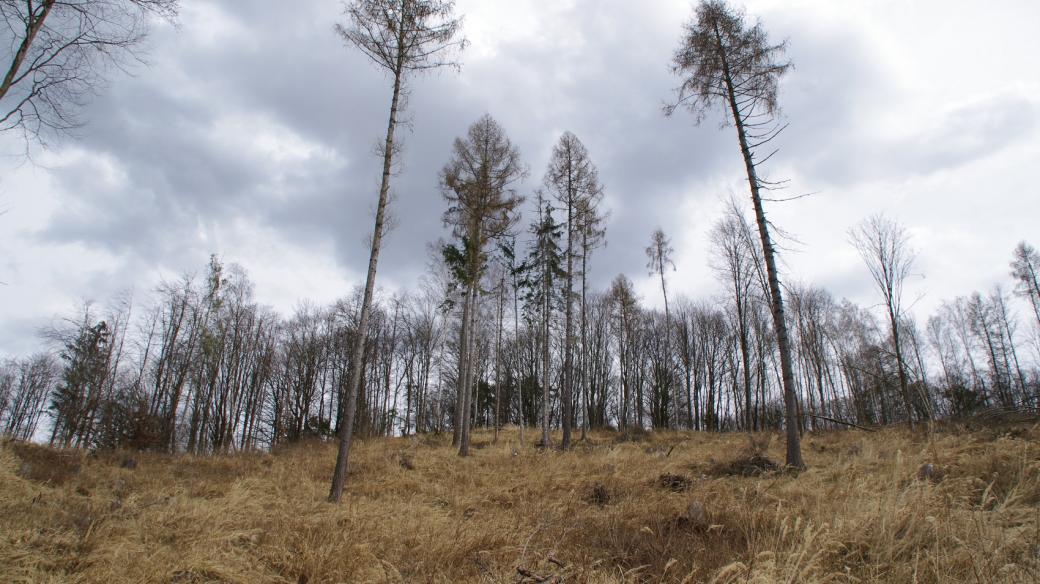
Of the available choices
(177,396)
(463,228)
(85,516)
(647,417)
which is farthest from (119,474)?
(647,417)

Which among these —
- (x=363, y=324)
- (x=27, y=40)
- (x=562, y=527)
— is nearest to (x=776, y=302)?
(x=562, y=527)

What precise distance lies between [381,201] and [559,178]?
402 inches

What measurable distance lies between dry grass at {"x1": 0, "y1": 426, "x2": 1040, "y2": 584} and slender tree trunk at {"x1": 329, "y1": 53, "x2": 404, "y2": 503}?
57 centimetres

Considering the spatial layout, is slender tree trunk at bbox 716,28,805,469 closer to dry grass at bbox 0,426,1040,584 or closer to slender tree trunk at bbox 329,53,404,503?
dry grass at bbox 0,426,1040,584

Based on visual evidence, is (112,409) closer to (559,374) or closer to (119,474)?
(119,474)

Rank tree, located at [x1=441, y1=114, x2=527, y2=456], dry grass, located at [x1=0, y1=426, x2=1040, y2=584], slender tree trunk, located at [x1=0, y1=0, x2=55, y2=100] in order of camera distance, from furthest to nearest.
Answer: tree, located at [x1=441, y1=114, x2=527, y2=456]
slender tree trunk, located at [x1=0, y1=0, x2=55, y2=100]
dry grass, located at [x1=0, y1=426, x2=1040, y2=584]

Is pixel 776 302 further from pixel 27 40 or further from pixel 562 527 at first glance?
pixel 27 40

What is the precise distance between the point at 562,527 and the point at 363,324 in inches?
213

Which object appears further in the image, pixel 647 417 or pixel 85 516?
pixel 647 417

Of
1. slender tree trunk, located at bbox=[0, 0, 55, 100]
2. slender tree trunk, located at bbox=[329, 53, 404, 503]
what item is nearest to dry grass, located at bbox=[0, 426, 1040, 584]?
slender tree trunk, located at bbox=[329, 53, 404, 503]

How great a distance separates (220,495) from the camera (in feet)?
22.7

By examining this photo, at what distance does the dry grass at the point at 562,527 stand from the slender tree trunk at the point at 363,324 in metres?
0.57

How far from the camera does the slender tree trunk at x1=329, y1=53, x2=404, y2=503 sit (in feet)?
25.1

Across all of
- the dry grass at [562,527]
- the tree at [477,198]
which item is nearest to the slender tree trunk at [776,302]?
the dry grass at [562,527]
